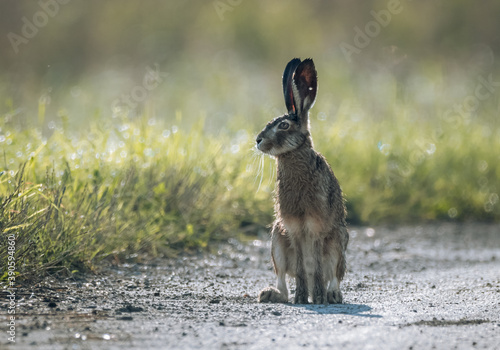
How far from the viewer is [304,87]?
232 inches

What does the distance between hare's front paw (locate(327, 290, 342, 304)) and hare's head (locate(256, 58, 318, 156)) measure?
1.10 m

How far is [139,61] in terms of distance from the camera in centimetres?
1753

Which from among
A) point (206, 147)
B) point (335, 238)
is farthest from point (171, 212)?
point (335, 238)

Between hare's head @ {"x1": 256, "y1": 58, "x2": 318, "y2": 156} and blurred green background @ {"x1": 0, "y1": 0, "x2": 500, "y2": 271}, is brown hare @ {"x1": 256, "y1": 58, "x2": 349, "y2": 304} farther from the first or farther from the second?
blurred green background @ {"x1": 0, "y1": 0, "x2": 500, "y2": 271}

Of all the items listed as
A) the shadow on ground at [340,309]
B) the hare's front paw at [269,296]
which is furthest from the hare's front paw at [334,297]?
the hare's front paw at [269,296]

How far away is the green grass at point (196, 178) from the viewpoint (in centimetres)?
629

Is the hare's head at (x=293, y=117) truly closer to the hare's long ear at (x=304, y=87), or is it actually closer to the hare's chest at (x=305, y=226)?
the hare's long ear at (x=304, y=87)

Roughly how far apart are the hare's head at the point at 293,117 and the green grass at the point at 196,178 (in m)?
0.63

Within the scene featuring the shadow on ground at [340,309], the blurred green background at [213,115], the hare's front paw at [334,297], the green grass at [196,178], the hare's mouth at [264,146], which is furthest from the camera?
the blurred green background at [213,115]

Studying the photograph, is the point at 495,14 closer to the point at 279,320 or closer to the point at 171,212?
the point at 171,212

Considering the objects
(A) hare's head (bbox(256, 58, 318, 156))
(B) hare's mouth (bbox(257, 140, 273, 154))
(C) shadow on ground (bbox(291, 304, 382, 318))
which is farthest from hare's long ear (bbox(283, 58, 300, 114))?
(C) shadow on ground (bbox(291, 304, 382, 318))

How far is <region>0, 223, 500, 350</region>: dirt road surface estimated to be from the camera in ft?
14.0

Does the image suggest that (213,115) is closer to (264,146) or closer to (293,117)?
(293,117)

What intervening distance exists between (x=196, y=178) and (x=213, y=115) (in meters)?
4.12
